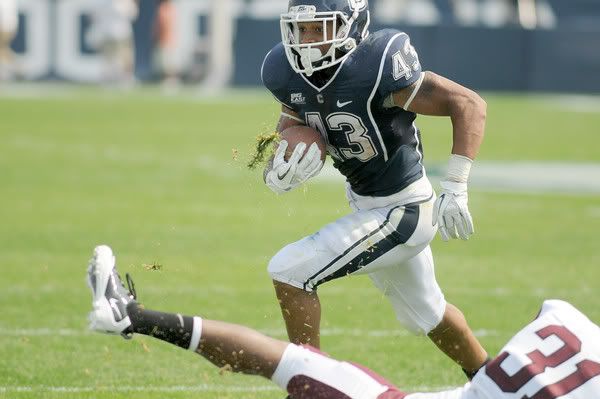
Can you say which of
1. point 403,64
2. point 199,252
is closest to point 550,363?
point 403,64

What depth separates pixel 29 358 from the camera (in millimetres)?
6000

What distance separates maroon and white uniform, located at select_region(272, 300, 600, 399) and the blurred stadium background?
1.24 meters

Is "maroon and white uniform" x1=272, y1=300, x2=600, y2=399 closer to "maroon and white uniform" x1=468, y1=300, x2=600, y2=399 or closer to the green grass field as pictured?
"maroon and white uniform" x1=468, y1=300, x2=600, y2=399

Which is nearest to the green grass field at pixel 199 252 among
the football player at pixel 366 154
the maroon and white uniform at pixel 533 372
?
the football player at pixel 366 154

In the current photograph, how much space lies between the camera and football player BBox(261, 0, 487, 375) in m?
4.93

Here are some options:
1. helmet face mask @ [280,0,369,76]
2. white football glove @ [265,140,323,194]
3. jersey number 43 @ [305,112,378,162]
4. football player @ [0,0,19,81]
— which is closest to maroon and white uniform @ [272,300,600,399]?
white football glove @ [265,140,323,194]

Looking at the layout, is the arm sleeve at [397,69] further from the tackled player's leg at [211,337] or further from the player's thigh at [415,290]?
the tackled player's leg at [211,337]

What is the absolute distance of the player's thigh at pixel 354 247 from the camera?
16.0ft

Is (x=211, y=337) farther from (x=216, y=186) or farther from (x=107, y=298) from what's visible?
(x=216, y=186)

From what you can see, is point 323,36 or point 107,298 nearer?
point 107,298

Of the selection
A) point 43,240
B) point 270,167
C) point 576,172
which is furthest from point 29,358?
point 576,172

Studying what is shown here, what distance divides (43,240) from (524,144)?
361 inches

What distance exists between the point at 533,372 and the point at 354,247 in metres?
1.34

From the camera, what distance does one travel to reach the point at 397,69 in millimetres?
4953
